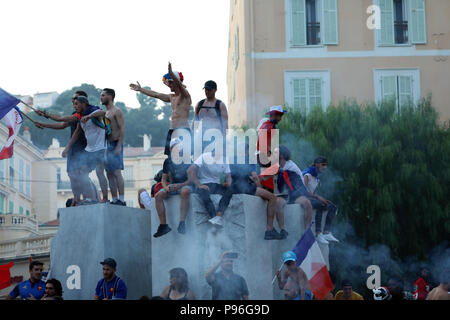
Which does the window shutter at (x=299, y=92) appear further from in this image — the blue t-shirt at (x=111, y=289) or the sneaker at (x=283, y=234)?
the blue t-shirt at (x=111, y=289)

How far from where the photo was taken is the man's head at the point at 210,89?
11453mm

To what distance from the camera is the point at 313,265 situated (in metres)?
10.7

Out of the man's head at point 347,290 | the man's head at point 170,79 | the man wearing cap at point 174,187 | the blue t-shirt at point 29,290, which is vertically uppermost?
the man's head at point 170,79

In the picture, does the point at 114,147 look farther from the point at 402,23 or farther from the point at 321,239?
the point at 402,23

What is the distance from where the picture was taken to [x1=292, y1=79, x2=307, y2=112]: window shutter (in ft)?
89.5

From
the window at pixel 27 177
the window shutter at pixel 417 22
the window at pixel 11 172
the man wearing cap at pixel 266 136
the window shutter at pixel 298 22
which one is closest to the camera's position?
the man wearing cap at pixel 266 136

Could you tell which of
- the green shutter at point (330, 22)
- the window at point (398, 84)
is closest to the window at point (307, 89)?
the green shutter at point (330, 22)

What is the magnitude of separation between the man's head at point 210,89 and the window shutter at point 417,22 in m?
18.0

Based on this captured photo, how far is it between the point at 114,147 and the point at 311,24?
17282mm

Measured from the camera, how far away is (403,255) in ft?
71.8

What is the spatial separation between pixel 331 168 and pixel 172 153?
12.7m

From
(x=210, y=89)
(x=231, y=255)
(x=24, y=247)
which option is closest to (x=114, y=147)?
(x=210, y=89)
